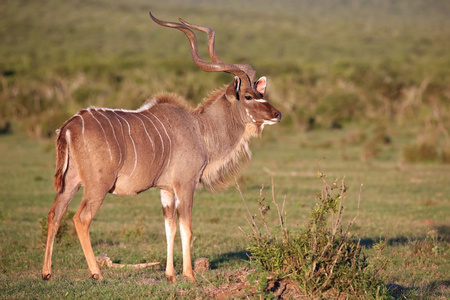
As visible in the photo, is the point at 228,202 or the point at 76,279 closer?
the point at 76,279

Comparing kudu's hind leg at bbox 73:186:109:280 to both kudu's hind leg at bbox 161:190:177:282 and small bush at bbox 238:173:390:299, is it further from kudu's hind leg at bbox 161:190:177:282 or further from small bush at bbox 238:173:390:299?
small bush at bbox 238:173:390:299

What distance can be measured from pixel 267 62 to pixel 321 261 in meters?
43.5

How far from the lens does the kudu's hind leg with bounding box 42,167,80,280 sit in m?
6.15

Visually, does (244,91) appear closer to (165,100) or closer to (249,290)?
(165,100)

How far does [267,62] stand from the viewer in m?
48.2

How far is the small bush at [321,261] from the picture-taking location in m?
Result: 5.35

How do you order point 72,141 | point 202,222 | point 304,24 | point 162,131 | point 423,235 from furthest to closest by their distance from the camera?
point 304,24 < point 202,222 < point 423,235 < point 162,131 < point 72,141

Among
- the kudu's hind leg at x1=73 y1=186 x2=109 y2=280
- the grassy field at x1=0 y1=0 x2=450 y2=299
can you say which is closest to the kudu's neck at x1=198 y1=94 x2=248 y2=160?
the grassy field at x1=0 y1=0 x2=450 y2=299

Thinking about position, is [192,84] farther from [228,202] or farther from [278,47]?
[278,47]

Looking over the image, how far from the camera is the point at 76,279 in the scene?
6430 mm

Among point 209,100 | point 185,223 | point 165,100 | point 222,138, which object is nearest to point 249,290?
point 185,223

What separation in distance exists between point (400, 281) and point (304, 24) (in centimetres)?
7711

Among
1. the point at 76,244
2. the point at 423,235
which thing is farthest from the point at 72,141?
the point at 423,235

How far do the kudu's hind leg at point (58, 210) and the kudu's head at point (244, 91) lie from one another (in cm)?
192
